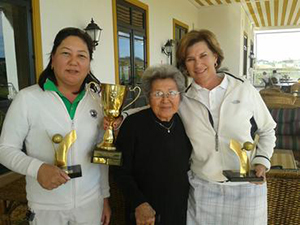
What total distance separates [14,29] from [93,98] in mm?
1888

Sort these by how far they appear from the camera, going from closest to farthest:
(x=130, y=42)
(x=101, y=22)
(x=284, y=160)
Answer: (x=284, y=160) < (x=101, y=22) < (x=130, y=42)

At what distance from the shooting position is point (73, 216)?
3.59ft

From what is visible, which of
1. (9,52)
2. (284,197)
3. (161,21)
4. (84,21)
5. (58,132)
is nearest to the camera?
(58,132)

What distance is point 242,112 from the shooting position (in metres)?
1.22

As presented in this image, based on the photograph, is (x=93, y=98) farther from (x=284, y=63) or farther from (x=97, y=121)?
(x=284, y=63)

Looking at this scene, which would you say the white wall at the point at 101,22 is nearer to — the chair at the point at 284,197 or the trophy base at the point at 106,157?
the trophy base at the point at 106,157

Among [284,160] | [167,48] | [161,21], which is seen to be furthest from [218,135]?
[161,21]

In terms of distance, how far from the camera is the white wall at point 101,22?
9.43ft

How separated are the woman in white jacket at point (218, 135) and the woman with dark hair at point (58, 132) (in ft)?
1.48

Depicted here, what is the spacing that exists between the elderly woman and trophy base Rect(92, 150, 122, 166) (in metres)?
0.06

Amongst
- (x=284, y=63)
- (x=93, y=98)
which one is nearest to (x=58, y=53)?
(x=93, y=98)

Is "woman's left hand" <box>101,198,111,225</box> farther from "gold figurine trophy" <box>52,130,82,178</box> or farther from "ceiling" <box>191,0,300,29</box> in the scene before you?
"ceiling" <box>191,0,300,29</box>

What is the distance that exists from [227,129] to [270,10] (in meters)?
10.6

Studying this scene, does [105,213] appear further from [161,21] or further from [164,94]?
[161,21]
